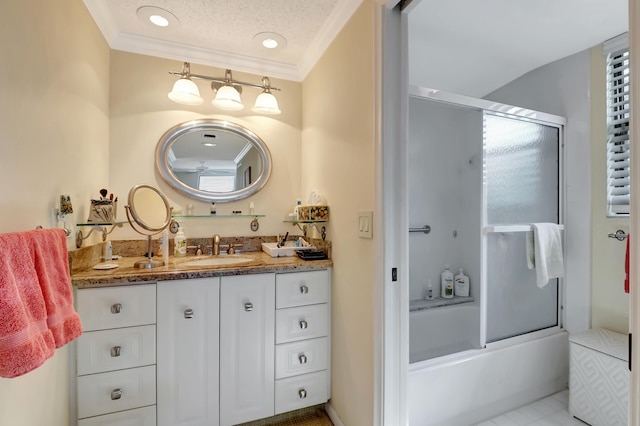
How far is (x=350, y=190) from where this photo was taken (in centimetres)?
151

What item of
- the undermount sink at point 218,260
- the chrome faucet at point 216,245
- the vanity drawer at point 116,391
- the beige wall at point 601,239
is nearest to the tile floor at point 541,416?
the beige wall at point 601,239

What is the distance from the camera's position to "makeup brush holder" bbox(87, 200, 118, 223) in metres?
1.46

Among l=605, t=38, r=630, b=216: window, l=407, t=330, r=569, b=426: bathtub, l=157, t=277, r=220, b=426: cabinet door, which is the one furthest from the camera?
l=605, t=38, r=630, b=216: window

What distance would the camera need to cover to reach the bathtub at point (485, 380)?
152cm

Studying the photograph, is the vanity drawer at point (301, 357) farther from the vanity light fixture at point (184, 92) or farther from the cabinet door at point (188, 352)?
the vanity light fixture at point (184, 92)

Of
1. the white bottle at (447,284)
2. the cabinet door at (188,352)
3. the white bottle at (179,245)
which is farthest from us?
the white bottle at (447,284)

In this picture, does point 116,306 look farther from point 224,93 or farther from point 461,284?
point 461,284

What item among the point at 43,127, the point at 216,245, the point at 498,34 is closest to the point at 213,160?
the point at 216,245

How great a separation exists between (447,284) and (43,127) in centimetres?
272

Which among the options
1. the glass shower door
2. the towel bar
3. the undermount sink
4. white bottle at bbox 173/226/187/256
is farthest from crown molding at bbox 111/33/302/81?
the towel bar

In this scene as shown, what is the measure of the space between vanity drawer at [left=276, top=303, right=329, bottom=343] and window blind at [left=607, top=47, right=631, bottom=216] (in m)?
1.91

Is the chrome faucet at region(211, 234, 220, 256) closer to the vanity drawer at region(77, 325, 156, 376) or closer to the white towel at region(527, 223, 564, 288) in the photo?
the vanity drawer at region(77, 325, 156, 376)

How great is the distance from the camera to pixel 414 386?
1.49 meters

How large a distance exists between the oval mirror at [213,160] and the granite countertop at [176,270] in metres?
0.52
